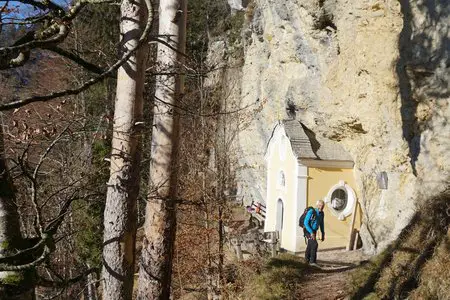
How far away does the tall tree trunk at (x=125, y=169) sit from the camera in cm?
388

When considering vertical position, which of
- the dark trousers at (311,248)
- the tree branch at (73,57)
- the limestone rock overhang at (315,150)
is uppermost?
the limestone rock overhang at (315,150)

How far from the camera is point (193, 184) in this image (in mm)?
9781

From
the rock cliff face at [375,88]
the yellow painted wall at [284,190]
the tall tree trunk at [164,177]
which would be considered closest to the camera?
the tall tree trunk at [164,177]

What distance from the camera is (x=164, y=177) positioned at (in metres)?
4.81

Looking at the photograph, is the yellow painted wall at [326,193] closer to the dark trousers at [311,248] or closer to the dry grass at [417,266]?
the dark trousers at [311,248]

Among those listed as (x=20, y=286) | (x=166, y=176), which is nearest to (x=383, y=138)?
(x=166, y=176)

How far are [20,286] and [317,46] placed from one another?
15.0 meters

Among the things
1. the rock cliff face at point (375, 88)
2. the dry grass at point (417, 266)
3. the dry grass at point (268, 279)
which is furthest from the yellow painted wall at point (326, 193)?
the dry grass at point (417, 266)

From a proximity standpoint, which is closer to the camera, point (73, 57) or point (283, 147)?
point (73, 57)

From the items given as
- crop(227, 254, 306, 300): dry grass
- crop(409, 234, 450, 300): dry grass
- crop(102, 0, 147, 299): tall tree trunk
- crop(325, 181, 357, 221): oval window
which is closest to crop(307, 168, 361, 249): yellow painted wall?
crop(325, 181, 357, 221): oval window

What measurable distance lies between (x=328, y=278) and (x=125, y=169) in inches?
266

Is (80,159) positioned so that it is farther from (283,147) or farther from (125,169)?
(125,169)

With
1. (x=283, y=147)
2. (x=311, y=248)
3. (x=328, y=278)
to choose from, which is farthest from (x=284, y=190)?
(x=328, y=278)

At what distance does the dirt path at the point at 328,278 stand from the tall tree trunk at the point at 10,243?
19.5 feet
